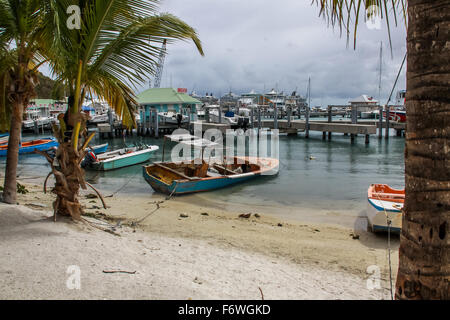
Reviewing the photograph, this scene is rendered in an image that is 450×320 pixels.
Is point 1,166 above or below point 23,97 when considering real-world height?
below

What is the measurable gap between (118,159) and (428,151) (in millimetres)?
21782

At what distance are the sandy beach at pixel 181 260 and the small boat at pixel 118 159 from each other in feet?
40.6

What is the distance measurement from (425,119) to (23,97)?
785 centimetres

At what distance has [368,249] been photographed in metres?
9.05

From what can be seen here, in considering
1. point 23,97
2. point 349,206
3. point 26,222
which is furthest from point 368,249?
point 23,97

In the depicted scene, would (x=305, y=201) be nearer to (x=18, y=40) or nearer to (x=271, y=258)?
(x=271, y=258)

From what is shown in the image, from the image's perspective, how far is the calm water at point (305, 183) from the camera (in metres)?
14.3

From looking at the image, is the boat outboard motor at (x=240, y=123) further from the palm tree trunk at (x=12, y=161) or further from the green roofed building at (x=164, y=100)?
the palm tree trunk at (x=12, y=161)

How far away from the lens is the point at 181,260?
621 cm

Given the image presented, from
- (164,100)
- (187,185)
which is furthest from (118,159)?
(164,100)

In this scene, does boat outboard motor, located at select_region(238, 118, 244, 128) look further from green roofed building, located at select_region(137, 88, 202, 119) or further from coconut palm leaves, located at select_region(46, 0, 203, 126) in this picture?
coconut palm leaves, located at select_region(46, 0, 203, 126)

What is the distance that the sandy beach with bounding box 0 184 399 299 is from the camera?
14.8 ft

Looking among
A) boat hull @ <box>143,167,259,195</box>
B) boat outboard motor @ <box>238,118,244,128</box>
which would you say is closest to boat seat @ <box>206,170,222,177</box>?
boat hull @ <box>143,167,259,195</box>

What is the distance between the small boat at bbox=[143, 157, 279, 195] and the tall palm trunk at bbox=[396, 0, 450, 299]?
13261mm
